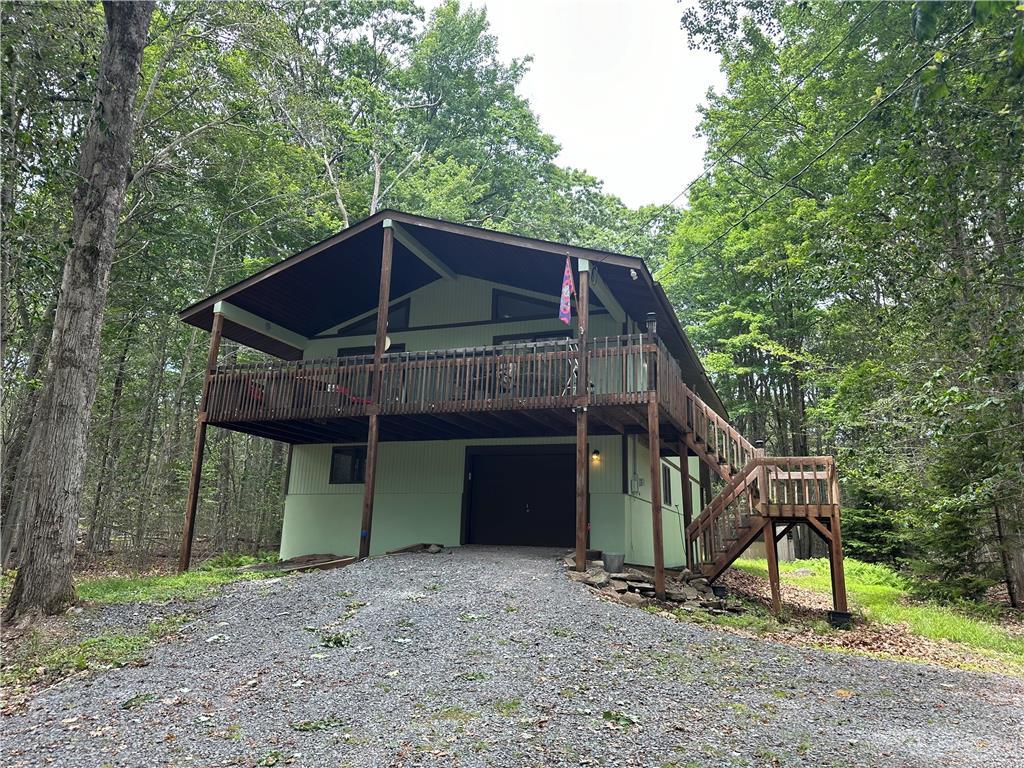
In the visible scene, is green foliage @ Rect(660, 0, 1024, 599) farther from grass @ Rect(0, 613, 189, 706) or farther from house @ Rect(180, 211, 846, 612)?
grass @ Rect(0, 613, 189, 706)

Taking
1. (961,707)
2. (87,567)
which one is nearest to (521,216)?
(87,567)

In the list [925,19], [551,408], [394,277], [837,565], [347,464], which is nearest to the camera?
[925,19]

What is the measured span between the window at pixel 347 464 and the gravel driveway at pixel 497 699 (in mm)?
7408

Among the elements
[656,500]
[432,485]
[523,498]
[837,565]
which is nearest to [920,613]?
[837,565]

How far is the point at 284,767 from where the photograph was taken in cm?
378

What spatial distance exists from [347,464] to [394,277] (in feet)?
15.4

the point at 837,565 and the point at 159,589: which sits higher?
the point at 837,565

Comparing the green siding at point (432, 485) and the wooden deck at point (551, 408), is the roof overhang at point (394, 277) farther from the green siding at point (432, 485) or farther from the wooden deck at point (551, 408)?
the wooden deck at point (551, 408)

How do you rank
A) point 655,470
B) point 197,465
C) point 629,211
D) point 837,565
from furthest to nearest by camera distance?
1. point 629,211
2. point 197,465
3. point 655,470
4. point 837,565

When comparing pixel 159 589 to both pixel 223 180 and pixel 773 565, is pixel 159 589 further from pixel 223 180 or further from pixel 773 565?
pixel 223 180

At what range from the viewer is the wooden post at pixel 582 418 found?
9844 millimetres

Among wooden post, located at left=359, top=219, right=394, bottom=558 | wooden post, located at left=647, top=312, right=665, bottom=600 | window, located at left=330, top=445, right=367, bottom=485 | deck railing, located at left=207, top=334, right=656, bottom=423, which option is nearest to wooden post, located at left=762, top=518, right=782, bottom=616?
wooden post, located at left=647, top=312, right=665, bottom=600

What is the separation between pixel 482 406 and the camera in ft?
36.5

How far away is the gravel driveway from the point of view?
405cm
